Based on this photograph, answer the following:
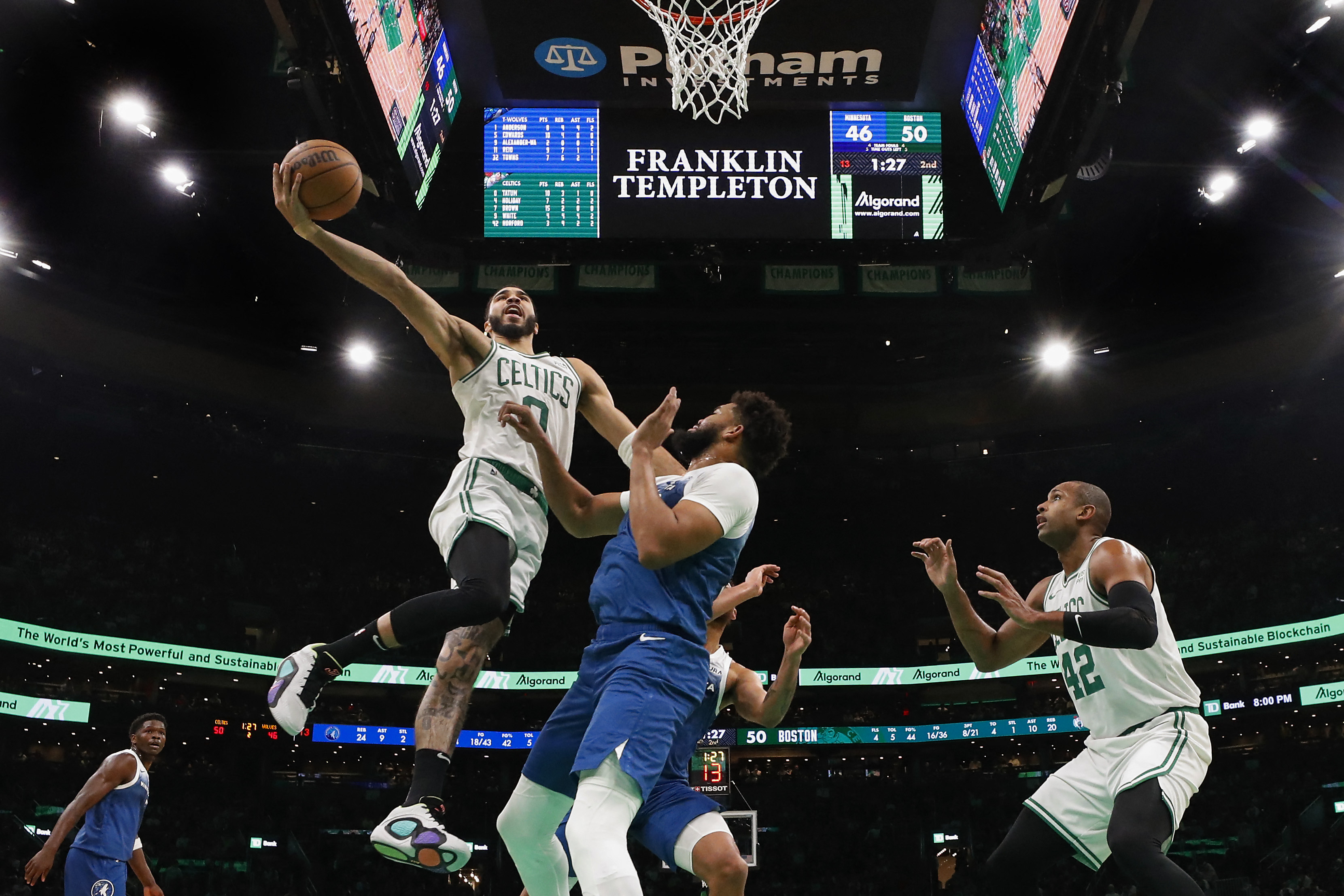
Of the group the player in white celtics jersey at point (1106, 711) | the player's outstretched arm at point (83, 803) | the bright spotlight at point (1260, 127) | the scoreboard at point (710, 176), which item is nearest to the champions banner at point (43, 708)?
the player's outstretched arm at point (83, 803)

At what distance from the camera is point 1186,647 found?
20984 mm

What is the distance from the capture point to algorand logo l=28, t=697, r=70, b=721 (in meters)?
18.7

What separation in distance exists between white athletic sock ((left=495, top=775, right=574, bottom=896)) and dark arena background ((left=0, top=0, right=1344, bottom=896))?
19.4 ft

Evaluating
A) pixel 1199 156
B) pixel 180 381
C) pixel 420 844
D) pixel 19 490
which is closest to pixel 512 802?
pixel 420 844

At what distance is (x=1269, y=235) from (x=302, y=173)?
15.9 m

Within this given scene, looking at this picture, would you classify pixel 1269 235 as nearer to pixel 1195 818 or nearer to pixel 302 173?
pixel 1195 818

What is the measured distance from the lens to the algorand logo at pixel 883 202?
31.5ft

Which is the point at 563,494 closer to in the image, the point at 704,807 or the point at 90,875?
the point at 704,807

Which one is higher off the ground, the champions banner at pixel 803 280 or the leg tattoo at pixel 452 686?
the champions banner at pixel 803 280

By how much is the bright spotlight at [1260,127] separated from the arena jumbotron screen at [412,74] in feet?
29.1

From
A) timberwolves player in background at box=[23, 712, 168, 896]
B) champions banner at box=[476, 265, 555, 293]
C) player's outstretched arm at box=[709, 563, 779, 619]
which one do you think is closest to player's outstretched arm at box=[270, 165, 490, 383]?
player's outstretched arm at box=[709, 563, 779, 619]

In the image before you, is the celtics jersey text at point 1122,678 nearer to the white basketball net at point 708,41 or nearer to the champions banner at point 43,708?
the white basketball net at point 708,41

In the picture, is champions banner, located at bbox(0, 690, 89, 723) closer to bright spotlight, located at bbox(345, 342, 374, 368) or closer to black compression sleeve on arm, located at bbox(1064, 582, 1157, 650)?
bright spotlight, located at bbox(345, 342, 374, 368)

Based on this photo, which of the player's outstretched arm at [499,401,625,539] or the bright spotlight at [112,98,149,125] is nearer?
the player's outstretched arm at [499,401,625,539]
